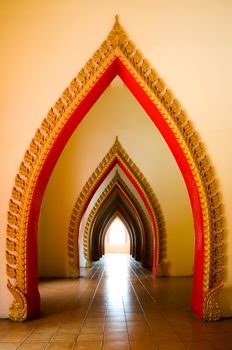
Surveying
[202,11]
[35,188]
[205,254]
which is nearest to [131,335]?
[205,254]

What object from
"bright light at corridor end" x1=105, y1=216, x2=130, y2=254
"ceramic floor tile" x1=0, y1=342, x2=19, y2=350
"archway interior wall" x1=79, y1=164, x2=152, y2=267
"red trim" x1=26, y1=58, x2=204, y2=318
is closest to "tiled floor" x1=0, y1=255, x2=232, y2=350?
"ceramic floor tile" x1=0, y1=342, x2=19, y2=350

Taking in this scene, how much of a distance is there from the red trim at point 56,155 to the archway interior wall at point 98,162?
3.27 meters

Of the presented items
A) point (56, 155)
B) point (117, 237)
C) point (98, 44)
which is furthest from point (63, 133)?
point (117, 237)

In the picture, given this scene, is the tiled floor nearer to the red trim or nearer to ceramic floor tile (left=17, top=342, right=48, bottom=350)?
ceramic floor tile (left=17, top=342, right=48, bottom=350)

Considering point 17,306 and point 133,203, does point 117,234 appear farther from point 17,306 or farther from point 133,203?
point 17,306

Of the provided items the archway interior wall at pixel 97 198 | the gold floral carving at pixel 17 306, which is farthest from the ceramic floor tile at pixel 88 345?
the archway interior wall at pixel 97 198

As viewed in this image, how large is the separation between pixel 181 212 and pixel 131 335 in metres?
4.38

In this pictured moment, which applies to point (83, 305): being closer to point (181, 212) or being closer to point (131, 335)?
point (131, 335)

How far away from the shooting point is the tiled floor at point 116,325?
316 cm

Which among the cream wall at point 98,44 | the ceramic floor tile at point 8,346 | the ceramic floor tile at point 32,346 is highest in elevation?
the cream wall at point 98,44

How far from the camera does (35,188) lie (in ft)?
13.4

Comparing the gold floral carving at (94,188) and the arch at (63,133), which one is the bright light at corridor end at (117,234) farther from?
the arch at (63,133)

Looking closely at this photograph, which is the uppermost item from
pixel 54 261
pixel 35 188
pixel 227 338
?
pixel 35 188

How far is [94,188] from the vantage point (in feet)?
26.0
